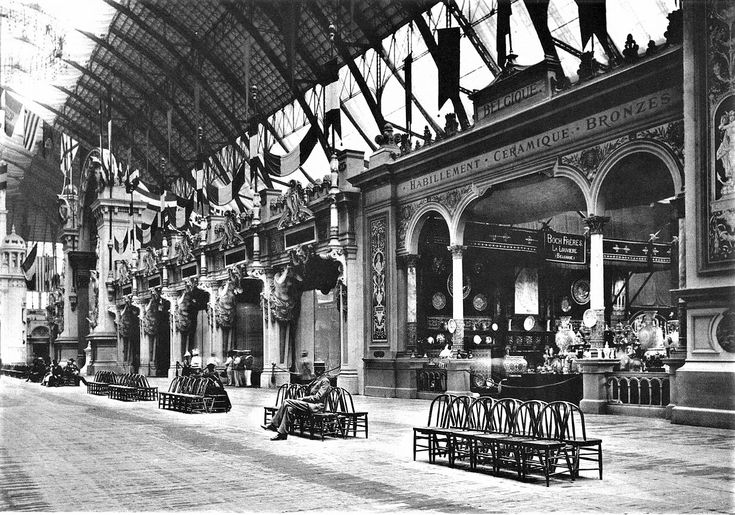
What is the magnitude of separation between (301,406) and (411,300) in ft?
32.7

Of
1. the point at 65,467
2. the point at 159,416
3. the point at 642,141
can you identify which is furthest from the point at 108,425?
the point at 642,141

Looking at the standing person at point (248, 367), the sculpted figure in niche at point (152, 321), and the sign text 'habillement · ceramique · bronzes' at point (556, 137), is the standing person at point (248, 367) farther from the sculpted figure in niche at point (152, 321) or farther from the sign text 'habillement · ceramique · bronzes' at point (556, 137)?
the sign text 'habillement · ceramique · bronzes' at point (556, 137)

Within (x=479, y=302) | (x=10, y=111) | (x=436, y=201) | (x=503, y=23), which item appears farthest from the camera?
(x=479, y=302)

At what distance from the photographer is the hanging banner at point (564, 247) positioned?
24094mm

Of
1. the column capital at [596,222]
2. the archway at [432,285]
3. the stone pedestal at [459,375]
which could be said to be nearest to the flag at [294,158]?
the archway at [432,285]

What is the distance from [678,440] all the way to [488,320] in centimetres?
1429

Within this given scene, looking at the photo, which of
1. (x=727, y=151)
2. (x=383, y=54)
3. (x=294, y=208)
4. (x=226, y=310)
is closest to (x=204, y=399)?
(x=294, y=208)

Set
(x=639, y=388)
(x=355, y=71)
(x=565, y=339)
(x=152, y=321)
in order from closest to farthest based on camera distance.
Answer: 1. (x=639, y=388)
2. (x=565, y=339)
3. (x=355, y=71)
4. (x=152, y=321)

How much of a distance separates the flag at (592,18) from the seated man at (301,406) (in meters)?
8.43

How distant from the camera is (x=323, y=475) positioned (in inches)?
349

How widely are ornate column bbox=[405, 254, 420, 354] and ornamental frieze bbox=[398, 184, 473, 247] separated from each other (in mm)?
593

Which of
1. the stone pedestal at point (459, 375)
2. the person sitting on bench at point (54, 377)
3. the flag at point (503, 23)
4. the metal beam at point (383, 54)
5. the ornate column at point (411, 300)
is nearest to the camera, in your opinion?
the flag at point (503, 23)

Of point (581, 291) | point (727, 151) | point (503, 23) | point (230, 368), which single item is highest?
point (503, 23)

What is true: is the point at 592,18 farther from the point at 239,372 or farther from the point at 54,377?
the point at 54,377
